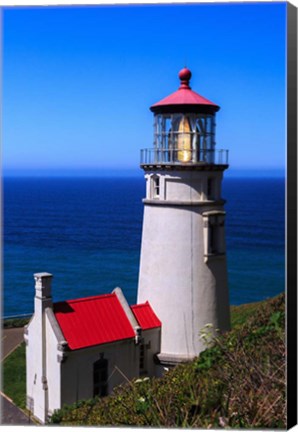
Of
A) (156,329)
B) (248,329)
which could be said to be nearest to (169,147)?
(156,329)

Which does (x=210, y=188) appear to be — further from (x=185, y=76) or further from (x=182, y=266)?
(x=185, y=76)

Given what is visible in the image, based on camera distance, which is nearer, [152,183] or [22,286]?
[152,183]

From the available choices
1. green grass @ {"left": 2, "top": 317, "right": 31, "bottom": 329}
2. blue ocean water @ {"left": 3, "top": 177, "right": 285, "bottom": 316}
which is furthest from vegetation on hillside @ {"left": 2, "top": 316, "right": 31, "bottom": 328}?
blue ocean water @ {"left": 3, "top": 177, "right": 285, "bottom": 316}

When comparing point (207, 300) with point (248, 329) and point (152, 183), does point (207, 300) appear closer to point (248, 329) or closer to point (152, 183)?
point (152, 183)

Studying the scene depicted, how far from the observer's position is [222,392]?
15.7ft

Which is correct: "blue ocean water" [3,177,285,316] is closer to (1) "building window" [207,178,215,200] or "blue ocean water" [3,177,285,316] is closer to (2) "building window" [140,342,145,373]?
(2) "building window" [140,342,145,373]

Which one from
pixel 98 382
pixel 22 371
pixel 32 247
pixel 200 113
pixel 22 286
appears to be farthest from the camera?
pixel 32 247

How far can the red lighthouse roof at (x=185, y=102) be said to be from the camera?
8.28 meters

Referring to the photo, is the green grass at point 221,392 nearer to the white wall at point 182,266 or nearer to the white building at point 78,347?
the white building at point 78,347

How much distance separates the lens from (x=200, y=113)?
845 centimetres

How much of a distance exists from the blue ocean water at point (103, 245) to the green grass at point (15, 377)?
9.72ft

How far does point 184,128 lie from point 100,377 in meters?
3.63

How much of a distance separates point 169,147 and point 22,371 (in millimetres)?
4294

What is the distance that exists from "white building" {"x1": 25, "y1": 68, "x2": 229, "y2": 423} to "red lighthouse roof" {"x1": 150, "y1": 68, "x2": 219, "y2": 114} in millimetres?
14
